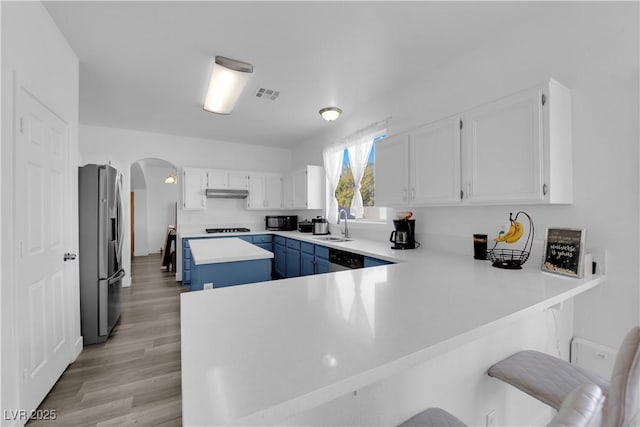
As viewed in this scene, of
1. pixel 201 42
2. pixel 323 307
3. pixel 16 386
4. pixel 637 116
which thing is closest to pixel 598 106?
pixel 637 116

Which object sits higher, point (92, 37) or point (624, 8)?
point (92, 37)

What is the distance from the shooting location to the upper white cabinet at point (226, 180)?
5184 millimetres

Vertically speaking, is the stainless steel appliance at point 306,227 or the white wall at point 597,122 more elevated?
the white wall at point 597,122

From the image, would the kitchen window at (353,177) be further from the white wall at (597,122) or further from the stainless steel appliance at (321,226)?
the white wall at (597,122)

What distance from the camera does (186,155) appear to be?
5.25 meters

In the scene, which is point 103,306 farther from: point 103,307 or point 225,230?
point 225,230

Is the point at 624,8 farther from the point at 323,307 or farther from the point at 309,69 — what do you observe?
the point at 323,307

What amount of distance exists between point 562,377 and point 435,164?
167 centimetres

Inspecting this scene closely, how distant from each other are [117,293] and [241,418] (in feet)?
11.3

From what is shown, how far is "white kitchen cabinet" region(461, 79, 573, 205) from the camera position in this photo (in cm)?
172

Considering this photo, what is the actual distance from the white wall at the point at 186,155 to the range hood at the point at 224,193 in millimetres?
218

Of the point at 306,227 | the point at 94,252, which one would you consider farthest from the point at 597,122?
the point at 94,252

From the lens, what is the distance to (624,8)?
1633mm

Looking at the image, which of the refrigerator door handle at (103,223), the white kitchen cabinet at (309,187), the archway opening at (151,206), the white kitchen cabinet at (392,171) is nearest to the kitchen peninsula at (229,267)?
the refrigerator door handle at (103,223)
